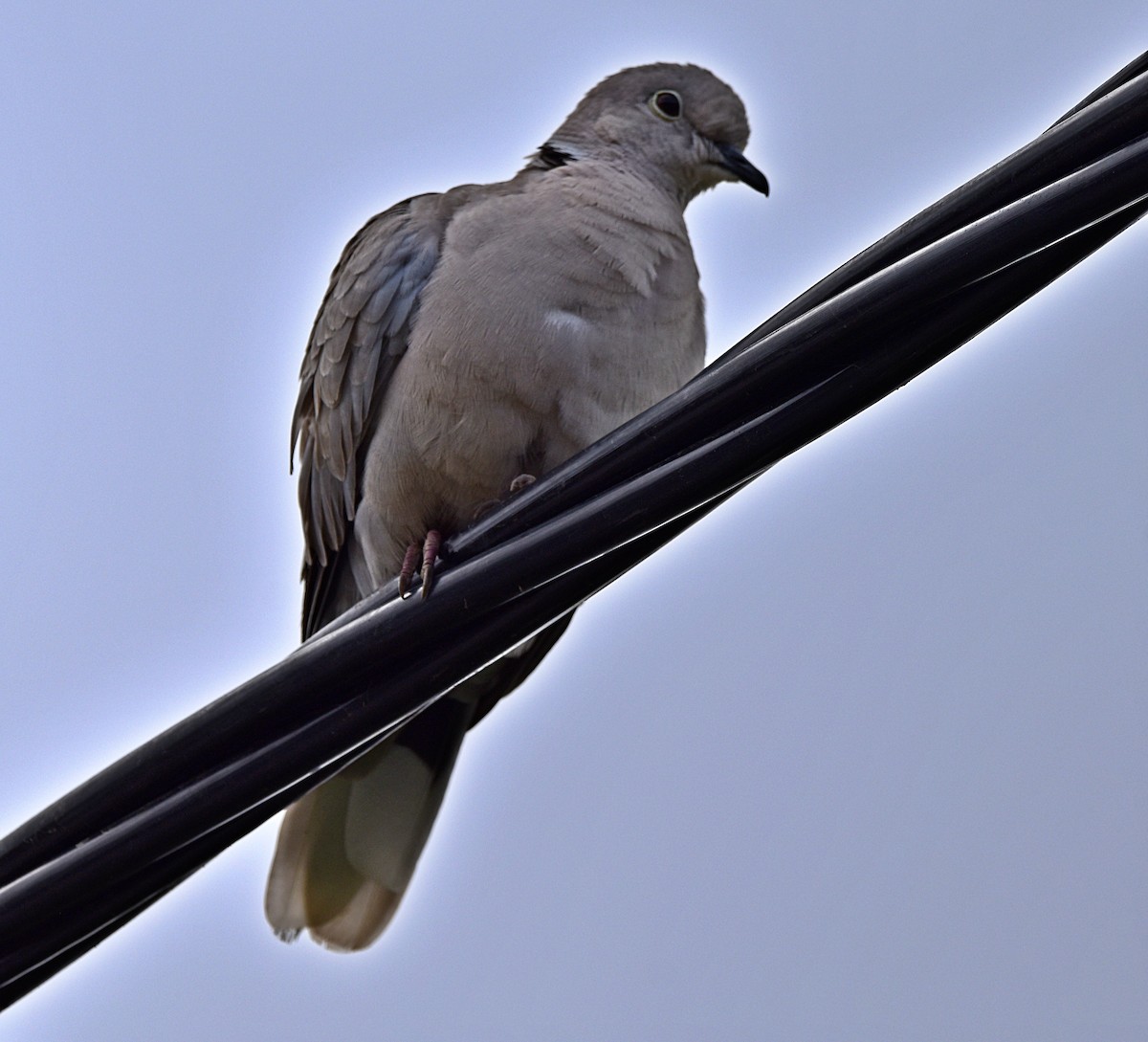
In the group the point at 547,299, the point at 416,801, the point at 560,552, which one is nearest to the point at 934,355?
the point at 560,552

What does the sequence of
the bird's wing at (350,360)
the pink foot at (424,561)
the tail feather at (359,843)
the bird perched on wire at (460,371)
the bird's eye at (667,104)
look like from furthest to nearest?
the bird's eye at (667,104), the tail feather at (359,843), the bird's wing at (350,360), the bird perched on wire at (460,371), the pink foot at (424,561)

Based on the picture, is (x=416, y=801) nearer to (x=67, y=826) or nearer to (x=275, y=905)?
(x=275, y=905)

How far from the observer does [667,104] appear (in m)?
3.60

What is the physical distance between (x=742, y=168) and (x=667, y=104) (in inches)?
8.9

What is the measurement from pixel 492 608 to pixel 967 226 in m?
0.65

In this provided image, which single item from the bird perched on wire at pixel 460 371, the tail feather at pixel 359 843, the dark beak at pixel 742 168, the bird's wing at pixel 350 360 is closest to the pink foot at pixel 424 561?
the bird perched on wire at pixel 460 371

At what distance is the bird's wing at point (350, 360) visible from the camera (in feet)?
9.88

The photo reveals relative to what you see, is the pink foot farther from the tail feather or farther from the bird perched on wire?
the tail feather

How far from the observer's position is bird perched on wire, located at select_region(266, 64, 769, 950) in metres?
2.79

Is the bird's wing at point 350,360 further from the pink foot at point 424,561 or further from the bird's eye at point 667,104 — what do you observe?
the bird's eye at point 667,104

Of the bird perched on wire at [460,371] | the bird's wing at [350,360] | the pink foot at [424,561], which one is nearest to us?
the pink foot at [424,561]

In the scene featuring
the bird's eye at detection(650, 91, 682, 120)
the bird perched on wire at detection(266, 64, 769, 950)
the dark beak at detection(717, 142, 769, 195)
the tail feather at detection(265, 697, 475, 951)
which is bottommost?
the tail feather at detection(265, 697, 475, 951)

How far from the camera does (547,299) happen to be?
9.12 ft

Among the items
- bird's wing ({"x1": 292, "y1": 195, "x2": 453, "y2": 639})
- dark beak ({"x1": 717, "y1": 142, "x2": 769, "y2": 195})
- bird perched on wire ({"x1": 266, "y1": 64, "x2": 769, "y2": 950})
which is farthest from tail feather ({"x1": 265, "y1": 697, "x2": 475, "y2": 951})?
dark beak ({"x1": 717, "y1": 142, "x2": 769, "y2": 195})
